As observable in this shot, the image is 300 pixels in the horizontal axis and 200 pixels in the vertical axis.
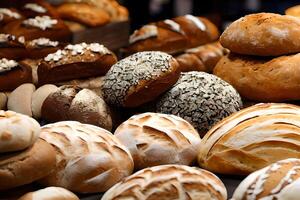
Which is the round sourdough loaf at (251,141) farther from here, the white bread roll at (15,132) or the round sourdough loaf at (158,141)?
the white bread roll at (15,132)

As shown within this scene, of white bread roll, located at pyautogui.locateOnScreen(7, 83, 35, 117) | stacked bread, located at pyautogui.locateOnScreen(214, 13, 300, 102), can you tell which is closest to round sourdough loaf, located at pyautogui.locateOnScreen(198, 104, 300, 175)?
stacked bread, located at pyautogui.locateOnScreen(214, 13, 300, 102)

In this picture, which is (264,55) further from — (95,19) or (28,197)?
(95,19)

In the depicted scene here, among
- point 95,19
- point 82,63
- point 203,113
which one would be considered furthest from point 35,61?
point 203,113

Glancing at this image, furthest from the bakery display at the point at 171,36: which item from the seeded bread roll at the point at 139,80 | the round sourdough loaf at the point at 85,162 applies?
the round sourdough loaf at the point at 85,162

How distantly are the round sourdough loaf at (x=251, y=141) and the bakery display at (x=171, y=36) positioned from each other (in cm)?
155

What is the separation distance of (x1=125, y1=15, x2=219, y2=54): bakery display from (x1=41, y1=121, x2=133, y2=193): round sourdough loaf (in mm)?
1681

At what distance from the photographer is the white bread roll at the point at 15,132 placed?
49.0 inches

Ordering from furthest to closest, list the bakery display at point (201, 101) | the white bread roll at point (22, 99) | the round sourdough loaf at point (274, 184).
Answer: the white bread roll at point (22, 99) → the bakery display at point (201, 101) → the round sourdough loaf at point (274, 184)

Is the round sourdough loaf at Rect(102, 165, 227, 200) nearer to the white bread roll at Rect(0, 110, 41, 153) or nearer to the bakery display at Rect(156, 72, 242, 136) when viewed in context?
the white bread roll at Rect(0, 110, 41, 153)

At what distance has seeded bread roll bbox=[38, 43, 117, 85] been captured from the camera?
2162 millimetres

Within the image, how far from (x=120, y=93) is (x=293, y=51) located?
0.55 meters

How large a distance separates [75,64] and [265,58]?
643 millimetres

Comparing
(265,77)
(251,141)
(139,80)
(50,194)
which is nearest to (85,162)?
(50,194)

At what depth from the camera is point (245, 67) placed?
6.50 feet
